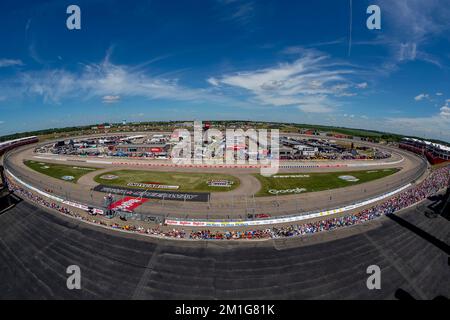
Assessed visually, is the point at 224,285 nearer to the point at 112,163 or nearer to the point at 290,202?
the point at 290,202

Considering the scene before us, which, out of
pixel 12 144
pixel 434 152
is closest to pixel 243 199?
pixel 434 152

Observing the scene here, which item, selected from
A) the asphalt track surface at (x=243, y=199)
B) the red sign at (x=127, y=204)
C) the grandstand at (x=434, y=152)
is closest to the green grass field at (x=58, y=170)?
the asphalt track surface at (x=243, y=199)

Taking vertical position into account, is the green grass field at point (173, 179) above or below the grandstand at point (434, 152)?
below

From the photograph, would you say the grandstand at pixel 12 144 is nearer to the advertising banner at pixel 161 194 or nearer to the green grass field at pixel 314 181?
the advertising banner at pixel 161 194

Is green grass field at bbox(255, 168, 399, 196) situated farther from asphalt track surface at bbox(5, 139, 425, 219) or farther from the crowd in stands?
the crowd in stands

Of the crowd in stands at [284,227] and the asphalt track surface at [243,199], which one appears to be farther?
the asphalt track surface at [243,199]
